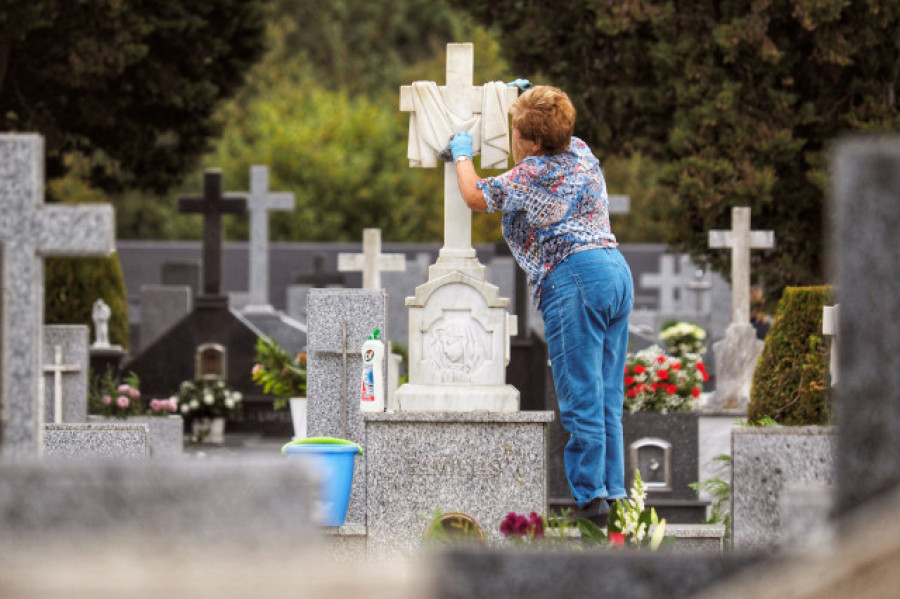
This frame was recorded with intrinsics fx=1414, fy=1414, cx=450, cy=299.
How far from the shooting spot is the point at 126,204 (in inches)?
1495

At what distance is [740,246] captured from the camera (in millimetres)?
13133

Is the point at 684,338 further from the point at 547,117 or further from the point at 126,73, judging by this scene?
the point at 547,117

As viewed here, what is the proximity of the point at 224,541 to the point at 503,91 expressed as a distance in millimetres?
4164

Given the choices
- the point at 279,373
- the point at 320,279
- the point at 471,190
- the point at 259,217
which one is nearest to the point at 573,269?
the point at 471,190

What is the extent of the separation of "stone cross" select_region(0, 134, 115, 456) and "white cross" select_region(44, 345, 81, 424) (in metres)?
7.05

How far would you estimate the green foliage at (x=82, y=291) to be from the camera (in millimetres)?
15648

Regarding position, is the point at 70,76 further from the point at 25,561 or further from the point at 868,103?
the point at 25,561

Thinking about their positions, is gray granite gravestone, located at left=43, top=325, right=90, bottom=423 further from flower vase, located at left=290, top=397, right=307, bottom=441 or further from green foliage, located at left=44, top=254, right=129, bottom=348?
green foliage, located at left=44, top=254, right=129, bottom=348

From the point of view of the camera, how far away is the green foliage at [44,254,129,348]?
15648mm

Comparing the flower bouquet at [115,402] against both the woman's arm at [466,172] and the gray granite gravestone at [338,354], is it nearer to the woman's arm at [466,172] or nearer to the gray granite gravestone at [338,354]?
the gray granite gravestone at [338,354]

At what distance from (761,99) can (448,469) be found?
964 cm

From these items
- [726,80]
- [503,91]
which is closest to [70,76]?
[726,80]

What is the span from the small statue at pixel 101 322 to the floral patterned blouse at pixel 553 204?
33.5 ft

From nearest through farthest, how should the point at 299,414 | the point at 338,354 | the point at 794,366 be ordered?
the point at 338,354
the point at 794,366
the point at 299,414
